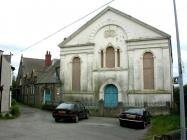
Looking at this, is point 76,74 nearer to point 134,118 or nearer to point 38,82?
point 38,82

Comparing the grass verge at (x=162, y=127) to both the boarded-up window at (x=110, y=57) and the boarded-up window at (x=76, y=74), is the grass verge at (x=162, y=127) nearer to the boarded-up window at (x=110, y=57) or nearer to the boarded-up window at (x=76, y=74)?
the boarded-up window at (x=110, y=57)

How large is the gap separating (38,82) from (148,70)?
1718cm

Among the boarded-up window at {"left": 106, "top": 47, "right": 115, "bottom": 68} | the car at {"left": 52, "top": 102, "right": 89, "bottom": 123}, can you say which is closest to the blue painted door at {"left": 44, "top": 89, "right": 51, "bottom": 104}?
the boarded-up window at {"left": 106, "top": 47, "right": 115, "bottom": 68}

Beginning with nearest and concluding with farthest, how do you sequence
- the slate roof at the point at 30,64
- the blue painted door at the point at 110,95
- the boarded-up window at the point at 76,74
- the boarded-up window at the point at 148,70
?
the boarded-up window at the point at 148,70, the blue painted door at the point at 110,95, the boarded-up window at the point at 76,74, the slate roof at the point at 30,64

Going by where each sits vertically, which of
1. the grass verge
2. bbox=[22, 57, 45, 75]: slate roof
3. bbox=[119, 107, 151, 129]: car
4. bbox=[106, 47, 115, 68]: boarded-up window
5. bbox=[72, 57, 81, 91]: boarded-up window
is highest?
bbox=[22, 57, 45, 75]: slate roof

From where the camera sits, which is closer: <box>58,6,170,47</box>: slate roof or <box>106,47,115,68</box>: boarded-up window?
<box>58,6,170,47</box>: slate roof

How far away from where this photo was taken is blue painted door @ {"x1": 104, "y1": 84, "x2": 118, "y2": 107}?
114 ft

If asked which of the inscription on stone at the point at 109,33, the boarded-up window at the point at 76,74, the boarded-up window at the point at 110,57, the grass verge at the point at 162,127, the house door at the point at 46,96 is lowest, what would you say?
the grass verge at the point at 162,127

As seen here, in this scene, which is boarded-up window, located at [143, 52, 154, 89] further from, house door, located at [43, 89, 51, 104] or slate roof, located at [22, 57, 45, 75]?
slate roof, located at [22, 57, 45, 75]

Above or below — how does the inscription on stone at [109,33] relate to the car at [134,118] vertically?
above

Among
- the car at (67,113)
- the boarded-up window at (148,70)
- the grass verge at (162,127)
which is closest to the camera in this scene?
the grass verge at (162,127)

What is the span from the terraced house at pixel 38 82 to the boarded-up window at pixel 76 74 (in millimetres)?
2487

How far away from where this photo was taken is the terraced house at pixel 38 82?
133ft

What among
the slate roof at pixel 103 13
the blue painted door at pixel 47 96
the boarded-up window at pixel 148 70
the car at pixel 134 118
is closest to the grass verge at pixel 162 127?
the car at pixel 134 118
